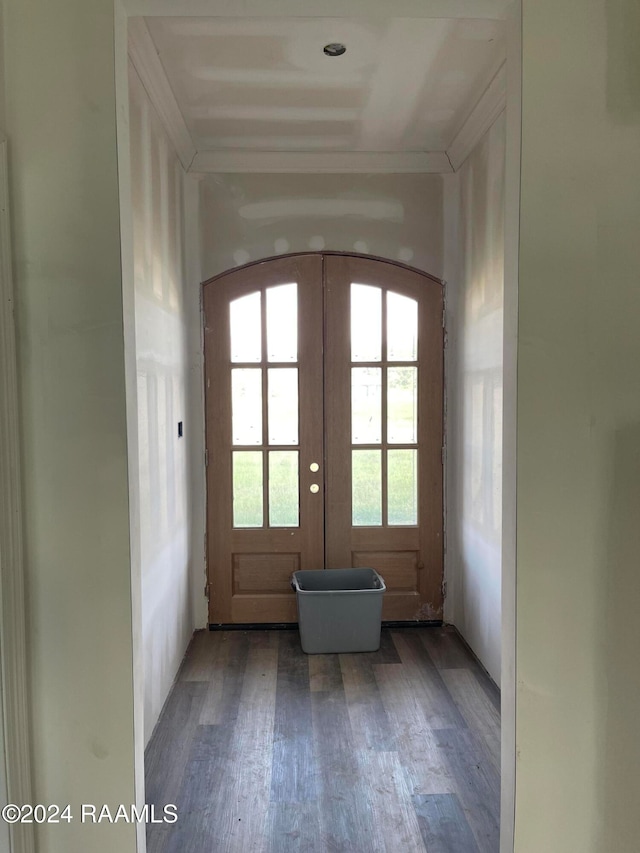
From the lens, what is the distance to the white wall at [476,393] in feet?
9.20

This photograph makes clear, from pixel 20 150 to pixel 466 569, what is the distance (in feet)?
9.35

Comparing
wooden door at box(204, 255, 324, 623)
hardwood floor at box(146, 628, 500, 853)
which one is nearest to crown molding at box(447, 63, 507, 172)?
wooden door at box(204, 255, 324, 623)

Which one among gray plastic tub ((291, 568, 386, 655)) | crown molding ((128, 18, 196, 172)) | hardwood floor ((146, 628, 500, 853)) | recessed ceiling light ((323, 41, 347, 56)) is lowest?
hardwood floor ((146, 628, 500, 853))

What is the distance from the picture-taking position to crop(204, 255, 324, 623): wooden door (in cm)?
347

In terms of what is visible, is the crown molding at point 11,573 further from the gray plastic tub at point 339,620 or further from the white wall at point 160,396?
the gray plastic tub at point 339,620

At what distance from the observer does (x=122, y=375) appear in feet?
4.86

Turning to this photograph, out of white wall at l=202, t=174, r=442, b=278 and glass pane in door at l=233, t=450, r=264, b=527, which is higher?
white wall at l=202, t=174, r=442, b=278

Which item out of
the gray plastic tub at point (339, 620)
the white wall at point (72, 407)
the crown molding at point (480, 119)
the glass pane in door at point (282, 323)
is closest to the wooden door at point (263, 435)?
the glass pane in door at point (282, 323)

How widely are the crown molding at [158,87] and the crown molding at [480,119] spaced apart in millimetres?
1382

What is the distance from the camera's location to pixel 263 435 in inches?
139

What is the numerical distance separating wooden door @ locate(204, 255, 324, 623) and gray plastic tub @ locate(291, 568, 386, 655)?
0.38m

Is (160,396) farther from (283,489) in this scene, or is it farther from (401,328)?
(401,328)

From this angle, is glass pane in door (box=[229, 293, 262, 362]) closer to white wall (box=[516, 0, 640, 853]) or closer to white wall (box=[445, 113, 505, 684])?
white wall (box=[445, 113, 505, 684])

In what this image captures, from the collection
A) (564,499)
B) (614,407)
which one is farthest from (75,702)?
(614,407)
